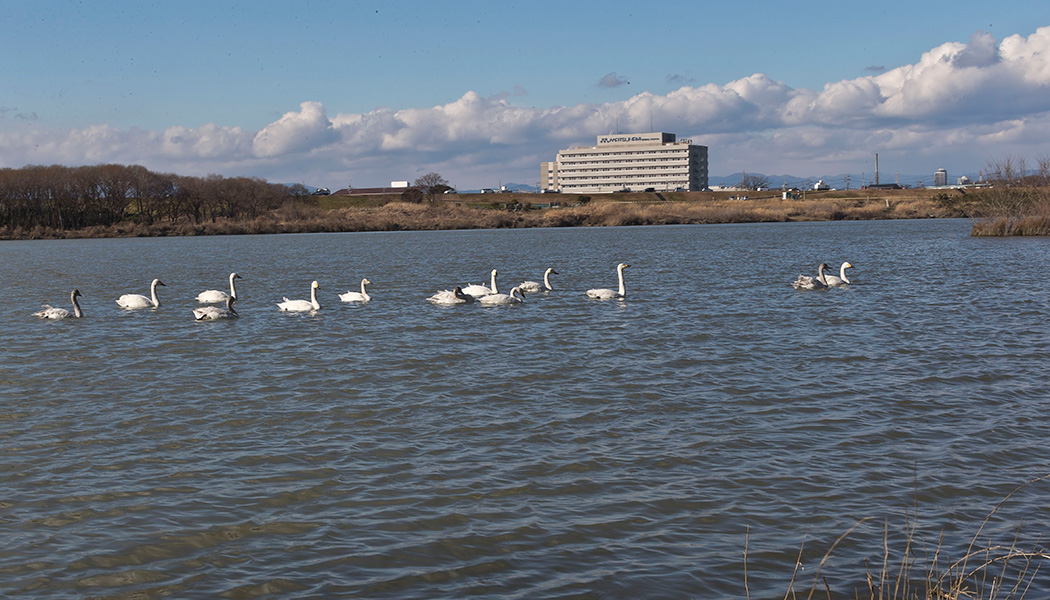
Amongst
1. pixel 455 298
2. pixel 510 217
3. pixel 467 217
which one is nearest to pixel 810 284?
pixel 455 298

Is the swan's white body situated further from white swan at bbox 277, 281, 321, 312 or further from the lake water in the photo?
white swan at bbox 277, 281, 321, 312

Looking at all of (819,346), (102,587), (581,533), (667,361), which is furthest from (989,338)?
(102,587)

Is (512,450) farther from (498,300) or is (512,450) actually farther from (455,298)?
(455,298)

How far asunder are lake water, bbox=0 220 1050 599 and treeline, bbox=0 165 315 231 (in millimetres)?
86460

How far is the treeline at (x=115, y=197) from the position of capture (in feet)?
324

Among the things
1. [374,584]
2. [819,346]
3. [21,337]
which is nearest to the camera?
[374,584]

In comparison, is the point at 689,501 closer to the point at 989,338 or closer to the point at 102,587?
the point at 102,587

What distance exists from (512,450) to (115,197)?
340 feet

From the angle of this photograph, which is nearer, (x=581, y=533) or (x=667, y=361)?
(x=581, y=533)

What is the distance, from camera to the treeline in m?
98.9

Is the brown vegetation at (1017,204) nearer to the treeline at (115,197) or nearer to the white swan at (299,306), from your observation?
the white swan at (299,306)

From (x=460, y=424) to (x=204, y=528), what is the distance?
3.89 m

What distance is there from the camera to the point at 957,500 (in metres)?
8.11

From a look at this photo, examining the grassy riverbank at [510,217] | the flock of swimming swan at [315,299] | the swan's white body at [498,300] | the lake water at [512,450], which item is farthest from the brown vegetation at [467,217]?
the lake water at [512,450]
